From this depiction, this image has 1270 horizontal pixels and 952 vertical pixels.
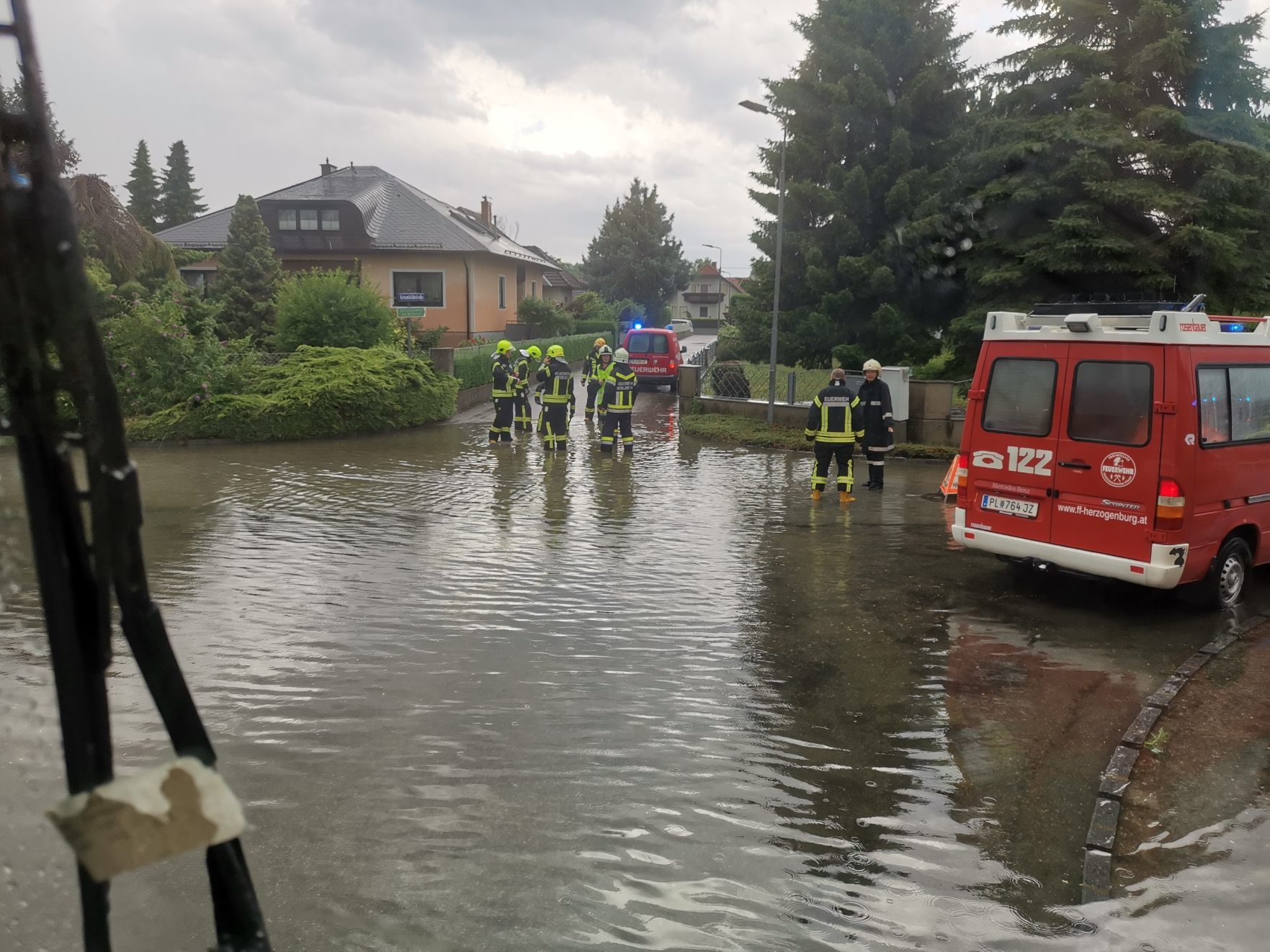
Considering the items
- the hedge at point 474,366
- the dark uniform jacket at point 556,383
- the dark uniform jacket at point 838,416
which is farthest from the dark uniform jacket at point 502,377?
the dark uniform jacket at point 838,416

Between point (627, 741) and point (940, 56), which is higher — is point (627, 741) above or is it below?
below

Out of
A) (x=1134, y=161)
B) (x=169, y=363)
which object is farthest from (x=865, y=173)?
(x=169, y=363)

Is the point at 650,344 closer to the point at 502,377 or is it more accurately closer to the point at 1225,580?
the point at 502,377

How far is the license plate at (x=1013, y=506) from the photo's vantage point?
8695 millimetres

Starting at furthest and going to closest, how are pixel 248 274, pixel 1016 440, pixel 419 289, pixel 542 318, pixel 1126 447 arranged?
pixel 542 318
pixel 419 289
pixel 248 274
pixel 1016 440
pixel 1126 447

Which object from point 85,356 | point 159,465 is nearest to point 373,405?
point 159,465

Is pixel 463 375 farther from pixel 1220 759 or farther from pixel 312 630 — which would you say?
pixel 1220 759

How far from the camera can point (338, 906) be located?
397cm

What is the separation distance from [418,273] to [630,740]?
3391cm

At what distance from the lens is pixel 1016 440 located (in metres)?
8.80

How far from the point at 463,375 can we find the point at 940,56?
13273 mm

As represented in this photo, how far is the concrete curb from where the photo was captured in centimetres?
427

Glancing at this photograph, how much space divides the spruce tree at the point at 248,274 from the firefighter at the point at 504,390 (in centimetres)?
1372

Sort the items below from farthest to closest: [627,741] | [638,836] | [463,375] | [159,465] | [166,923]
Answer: [463,375]
[159,465]
[627,741]
[638,836]
[166,923]
